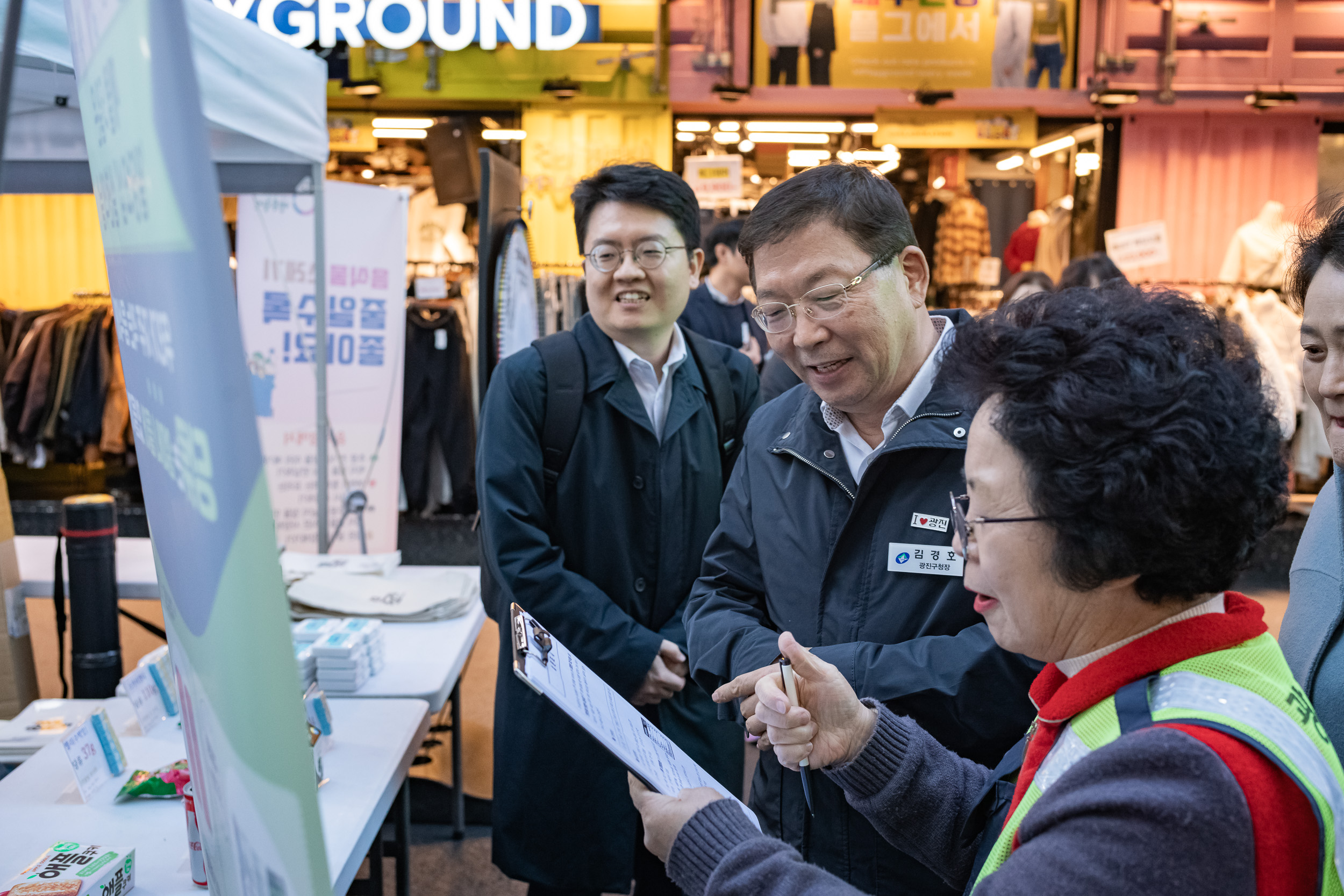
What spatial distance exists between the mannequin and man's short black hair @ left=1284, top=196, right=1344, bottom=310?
239 inches

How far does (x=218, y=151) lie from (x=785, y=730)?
9.64 feet

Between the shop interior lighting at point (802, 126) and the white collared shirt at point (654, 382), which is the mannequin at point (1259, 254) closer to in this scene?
the shop interior lighting at point (802, 126)

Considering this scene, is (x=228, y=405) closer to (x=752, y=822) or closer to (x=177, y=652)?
(x=177, y=652)

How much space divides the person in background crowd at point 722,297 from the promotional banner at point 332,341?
1.48 m

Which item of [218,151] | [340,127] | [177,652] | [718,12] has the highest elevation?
[718,12]

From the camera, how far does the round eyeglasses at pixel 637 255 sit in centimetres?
209

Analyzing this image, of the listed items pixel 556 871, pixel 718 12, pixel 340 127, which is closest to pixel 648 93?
pixel 718 12

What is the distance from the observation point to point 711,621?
61.5 inches

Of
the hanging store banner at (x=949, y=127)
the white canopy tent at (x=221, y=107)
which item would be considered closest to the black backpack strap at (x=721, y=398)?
the white canopy tent at (x=221, y=107)

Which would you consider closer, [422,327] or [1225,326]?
[1225,326]

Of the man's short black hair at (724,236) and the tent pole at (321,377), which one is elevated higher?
the man's short black hair at (724,236)

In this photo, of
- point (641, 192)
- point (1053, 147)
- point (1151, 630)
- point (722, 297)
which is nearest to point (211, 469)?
point (1151, 630)

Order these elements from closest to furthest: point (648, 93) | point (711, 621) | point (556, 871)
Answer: point (711, 621) → point (556, 871) → point (648, 93)

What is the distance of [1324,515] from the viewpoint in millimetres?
1341
